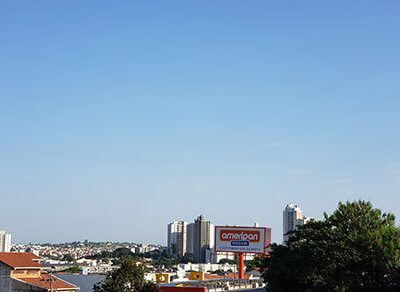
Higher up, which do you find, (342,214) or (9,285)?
(342,214)

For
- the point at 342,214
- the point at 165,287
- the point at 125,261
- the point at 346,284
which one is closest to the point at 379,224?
the point at 342,214

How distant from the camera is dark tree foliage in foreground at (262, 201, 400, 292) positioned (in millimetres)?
38562

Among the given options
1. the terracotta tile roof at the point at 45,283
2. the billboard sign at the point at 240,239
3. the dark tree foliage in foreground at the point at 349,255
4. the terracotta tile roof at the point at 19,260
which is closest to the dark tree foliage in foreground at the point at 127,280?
the dark tree foliage in foreground at the point at 349,255

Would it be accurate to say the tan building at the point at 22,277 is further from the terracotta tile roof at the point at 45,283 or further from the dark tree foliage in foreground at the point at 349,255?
the dark tree foliage in foreground at the point at 349,255

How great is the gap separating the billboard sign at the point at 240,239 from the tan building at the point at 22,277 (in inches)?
850

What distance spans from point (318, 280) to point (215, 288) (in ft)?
81.5

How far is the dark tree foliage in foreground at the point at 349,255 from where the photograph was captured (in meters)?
38.6

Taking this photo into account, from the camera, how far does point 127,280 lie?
4428cm

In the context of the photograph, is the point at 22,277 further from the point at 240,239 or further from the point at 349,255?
the point at 349,255

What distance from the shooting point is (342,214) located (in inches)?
1667

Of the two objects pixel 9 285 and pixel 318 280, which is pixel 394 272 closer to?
pixel 318 280

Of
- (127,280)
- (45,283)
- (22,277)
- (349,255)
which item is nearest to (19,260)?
(22,277)

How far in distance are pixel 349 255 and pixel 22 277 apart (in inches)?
1219

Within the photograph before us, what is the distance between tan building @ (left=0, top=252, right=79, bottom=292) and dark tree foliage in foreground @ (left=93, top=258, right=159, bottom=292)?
35.7ft
